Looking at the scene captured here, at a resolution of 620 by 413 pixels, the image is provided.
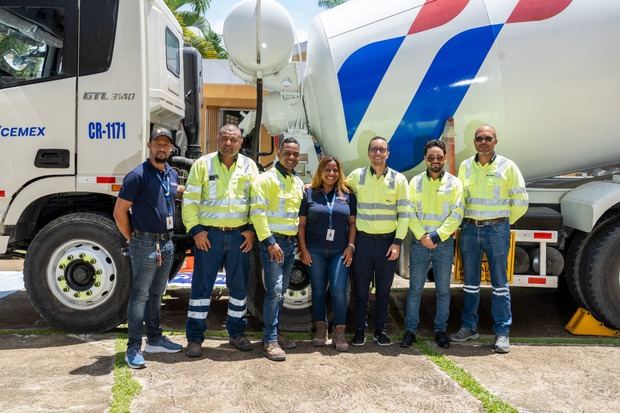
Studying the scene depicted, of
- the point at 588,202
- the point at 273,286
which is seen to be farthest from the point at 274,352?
the point at 588,202

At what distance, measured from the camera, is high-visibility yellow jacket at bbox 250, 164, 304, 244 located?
14.8ft

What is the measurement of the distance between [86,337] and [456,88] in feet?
12.9

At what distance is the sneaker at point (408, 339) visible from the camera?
16.1 ft

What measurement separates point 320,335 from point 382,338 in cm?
53

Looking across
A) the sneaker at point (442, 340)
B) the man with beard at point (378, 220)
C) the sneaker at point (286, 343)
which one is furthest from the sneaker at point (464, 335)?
the sneaker at point (286, 343)

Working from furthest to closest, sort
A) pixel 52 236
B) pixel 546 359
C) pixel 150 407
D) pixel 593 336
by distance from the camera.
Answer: pixel 593 336 < pixel 52 236 < pixel 546 359 < pixel 150 407

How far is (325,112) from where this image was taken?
5418 millimetres

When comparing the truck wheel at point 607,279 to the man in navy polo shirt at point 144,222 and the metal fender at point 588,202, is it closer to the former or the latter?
the metal fender at point 588,202

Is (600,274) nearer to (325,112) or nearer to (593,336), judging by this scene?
(593,336)

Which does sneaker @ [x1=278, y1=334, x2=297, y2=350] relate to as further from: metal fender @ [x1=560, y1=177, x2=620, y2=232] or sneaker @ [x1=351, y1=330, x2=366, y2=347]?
metal fender @ [x1=560, y1=177, x2=620, y2=232]

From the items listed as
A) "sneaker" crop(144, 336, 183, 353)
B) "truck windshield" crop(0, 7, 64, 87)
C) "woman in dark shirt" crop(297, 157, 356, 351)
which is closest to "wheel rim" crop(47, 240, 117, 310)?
"sneaker" crop(144, 336, 183, 353)

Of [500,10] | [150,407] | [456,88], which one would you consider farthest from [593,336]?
[150,407]

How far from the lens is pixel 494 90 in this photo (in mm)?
5137

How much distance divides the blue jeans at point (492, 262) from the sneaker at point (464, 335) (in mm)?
157
